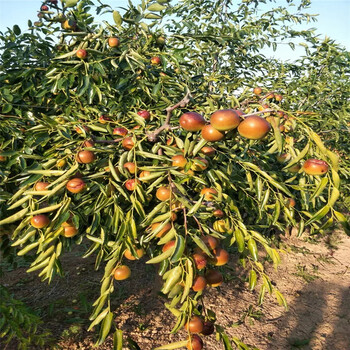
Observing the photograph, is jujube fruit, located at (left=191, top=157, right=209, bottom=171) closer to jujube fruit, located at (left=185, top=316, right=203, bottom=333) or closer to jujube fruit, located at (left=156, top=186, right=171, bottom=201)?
jujube fruit, located at (left=156, top=186, right=171, bottom=201)

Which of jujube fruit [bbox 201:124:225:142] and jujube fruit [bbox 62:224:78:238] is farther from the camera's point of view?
jujube fruit [bbox 62:224:78:238]

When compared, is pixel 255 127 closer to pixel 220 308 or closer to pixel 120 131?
pixel 120 131

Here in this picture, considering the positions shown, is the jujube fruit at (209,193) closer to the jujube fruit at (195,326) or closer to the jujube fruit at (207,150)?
the jujube fruit at (207,150)

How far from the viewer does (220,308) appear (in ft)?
12.3

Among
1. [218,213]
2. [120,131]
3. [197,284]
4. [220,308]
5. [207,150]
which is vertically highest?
[120,131]

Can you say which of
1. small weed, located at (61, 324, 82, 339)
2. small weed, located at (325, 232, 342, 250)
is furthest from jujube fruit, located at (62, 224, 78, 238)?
small weed, located at (325, 232, 342, 250)

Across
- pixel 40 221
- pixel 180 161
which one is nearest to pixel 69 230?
pixel 40 221

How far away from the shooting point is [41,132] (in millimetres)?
1515

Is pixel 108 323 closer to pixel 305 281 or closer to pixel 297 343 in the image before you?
pixel 297 343

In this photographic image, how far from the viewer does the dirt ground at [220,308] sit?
319cm

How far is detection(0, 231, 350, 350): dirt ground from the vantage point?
319cm

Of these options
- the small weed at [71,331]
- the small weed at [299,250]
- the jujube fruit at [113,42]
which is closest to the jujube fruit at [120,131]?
the jujube fruit at [113,42]

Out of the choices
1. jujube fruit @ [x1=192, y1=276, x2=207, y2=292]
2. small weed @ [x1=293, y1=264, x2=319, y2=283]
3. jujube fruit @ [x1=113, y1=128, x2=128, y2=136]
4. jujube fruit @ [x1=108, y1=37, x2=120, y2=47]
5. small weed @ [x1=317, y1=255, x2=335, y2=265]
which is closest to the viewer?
jujube fruit @ [x1=192, y1=276, x2=207, y2=292]

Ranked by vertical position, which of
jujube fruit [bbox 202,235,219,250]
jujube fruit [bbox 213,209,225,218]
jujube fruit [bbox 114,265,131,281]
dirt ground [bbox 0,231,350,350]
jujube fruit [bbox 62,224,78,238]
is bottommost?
dirt ground [bbox 0,231,350,350]
